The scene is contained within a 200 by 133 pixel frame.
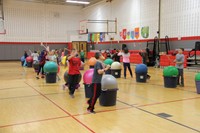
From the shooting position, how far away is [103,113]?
18.8 ft

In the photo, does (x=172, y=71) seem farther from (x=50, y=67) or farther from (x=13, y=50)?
(x=13, y=50)

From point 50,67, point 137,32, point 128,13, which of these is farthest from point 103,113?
point 128,13

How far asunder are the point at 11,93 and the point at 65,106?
3051 mm

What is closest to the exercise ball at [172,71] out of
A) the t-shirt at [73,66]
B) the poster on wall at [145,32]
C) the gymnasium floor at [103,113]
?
the gymnasium floor at [103,113]

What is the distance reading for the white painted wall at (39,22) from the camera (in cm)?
2775

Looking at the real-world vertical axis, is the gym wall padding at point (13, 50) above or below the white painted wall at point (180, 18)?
below

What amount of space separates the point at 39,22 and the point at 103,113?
84.7 ft

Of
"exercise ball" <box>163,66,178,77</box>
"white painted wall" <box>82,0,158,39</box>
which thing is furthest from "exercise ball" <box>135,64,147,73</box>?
"white painted wall" <box>82,0,158,39</box>

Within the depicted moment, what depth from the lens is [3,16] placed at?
27062 millimetres

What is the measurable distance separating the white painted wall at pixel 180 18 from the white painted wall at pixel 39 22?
51.6ft

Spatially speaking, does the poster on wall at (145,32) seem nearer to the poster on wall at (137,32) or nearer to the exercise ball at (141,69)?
the poster on wall at (137,32)

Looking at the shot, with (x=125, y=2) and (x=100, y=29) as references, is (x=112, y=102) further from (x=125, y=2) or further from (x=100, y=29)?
(x=100, y=29)

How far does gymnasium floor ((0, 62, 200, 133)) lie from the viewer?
465 centimetres

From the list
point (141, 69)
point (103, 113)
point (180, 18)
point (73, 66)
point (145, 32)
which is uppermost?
point (180, 18)
